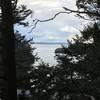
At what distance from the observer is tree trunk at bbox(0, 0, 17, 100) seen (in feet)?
29.6

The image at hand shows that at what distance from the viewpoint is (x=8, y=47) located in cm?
912

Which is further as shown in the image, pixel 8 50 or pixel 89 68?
pixel 89 68

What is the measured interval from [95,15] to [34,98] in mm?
5647

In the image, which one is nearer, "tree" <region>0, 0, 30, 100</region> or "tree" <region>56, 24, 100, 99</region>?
"tree" <region>0, 0, 30, 100</region>

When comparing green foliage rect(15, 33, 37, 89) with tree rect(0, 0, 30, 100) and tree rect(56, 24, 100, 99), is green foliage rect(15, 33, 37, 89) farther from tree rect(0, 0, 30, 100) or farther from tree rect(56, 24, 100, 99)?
tree rect(0, 0, 30, 100)

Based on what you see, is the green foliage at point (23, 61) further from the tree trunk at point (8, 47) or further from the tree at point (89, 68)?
the tree trunk at point (8, 47)

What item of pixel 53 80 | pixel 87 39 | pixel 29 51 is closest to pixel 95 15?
pixel 53 80

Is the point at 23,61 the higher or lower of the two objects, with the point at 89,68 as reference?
lower

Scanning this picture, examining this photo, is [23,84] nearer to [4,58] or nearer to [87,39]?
[87,39]

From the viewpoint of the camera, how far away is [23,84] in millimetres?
25375

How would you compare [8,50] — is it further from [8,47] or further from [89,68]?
[89,68]

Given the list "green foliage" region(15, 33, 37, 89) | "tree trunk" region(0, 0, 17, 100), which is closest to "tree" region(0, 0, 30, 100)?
"tree trunk" region(0, 0, 17, 100)

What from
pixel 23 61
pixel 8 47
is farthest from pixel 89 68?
pixel 8 47

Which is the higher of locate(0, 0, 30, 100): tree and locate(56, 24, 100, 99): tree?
locate(0, 0, 30, 100): tree
